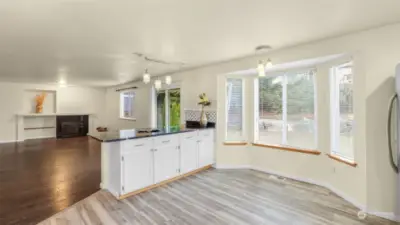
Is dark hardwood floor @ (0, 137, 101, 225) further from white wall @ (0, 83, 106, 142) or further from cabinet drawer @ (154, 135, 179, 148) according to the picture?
white wall @ (0, 83, 106, 142)

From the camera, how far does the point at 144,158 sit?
11.8 ft

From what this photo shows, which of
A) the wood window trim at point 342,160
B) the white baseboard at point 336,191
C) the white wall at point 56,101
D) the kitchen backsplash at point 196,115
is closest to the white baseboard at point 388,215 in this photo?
the white baseboard at point 336,191

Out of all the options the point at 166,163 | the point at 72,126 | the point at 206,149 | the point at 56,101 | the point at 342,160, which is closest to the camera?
the point at 342,160

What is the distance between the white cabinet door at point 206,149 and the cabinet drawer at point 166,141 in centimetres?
70

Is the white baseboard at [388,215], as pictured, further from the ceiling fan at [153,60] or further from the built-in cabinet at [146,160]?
the ceiling fan at [153,60]

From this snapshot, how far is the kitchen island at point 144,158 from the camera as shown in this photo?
11.0 ft

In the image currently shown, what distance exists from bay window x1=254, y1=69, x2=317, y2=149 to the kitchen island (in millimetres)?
1445

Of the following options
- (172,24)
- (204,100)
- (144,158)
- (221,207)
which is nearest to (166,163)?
(144,158)

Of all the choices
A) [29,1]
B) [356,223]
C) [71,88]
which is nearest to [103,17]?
[29,1]

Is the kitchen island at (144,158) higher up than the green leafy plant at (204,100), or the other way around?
the green leafy plant at (204,100)

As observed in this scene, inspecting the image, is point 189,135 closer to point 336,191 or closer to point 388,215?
point 336,191

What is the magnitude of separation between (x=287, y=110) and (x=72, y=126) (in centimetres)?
878

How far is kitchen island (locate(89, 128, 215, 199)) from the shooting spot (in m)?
3.36

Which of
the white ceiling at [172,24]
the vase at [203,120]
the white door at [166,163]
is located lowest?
the white door at [166,163]
